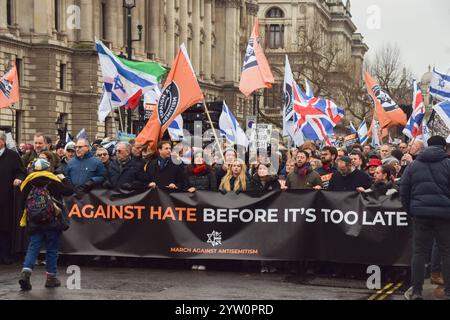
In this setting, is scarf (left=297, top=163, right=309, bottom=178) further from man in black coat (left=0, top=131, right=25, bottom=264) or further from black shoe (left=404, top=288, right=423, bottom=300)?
man in black coat (left=0, top=131, right=25, bottom=264)

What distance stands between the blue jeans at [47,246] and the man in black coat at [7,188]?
2.28 meters

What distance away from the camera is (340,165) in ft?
43.1

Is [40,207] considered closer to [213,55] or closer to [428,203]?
[428,203]

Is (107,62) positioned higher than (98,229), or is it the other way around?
(107,62)

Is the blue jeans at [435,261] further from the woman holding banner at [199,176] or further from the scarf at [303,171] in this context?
the woman holding banner at [199,176]

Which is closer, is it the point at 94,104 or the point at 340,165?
the point at 340,165

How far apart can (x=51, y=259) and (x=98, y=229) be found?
2132 mm

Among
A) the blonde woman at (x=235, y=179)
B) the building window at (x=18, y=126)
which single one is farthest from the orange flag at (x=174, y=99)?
the building window at (x=18, y=126)

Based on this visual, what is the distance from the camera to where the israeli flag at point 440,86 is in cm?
2089

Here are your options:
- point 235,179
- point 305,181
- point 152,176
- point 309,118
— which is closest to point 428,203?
point 305,181

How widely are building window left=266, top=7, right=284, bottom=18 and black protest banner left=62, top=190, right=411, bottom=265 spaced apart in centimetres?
10867

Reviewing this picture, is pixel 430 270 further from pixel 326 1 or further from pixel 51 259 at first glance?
pixel 326 1
